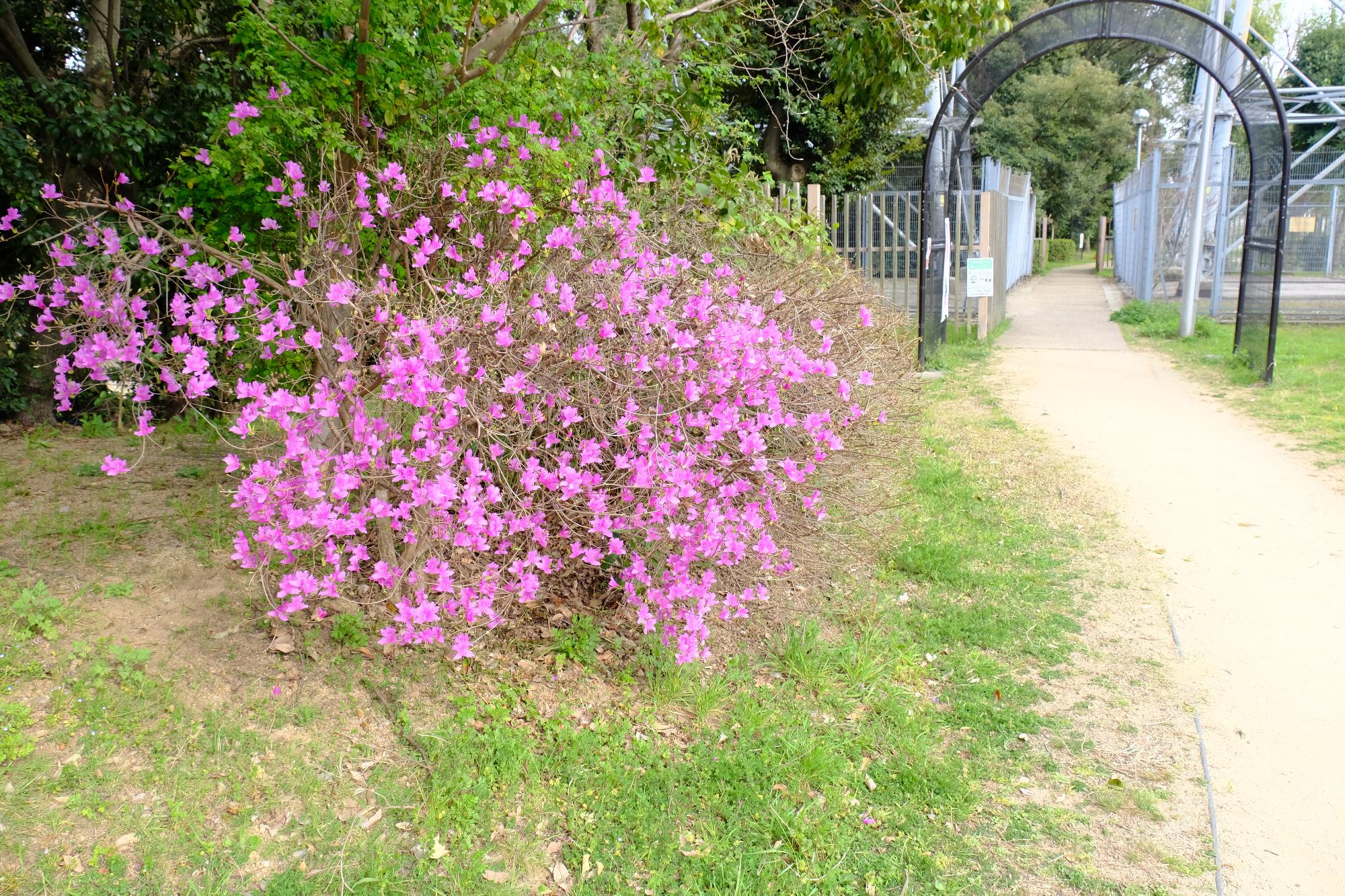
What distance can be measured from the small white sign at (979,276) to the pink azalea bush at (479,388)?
899 cm

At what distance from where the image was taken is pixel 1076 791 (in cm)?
320

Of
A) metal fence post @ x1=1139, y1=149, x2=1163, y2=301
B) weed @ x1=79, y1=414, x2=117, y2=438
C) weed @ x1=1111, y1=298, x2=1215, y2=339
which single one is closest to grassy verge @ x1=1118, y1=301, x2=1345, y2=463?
weed @ x1=1111, y1=298, x2=1215, y2=339

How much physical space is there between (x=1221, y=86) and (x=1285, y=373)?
10.8 feet

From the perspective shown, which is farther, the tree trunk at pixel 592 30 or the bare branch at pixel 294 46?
the tree trunk at pixel 592 30

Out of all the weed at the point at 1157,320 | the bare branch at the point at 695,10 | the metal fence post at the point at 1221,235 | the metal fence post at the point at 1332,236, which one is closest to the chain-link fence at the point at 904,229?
the weed at the point at 1157,320

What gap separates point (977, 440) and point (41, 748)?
6.48 metres

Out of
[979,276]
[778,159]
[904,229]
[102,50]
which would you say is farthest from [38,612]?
[904,229]

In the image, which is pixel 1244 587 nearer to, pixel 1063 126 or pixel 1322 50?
pixel 1063 126

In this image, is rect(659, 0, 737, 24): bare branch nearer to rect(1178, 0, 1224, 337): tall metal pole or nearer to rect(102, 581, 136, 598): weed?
rect(102, 581, 136, 598): weed

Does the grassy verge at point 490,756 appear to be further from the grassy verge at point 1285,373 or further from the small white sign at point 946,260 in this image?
the small white sign at point 946,260

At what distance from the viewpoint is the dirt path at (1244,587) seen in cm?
302

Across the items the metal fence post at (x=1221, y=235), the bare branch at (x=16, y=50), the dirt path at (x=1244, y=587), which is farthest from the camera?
the metal fence post at (x=1221, y=235)

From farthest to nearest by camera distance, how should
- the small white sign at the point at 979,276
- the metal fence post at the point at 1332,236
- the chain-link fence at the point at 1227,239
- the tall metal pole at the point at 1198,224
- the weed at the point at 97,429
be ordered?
the metal fence post at the point at 1332,236, the chain-link fence at the point at 1227,239, the tall metal pole at the point at 1198,224, the small white sign at the point at 979,276, the weed at the point at 97,429

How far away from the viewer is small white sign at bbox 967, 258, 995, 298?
12.4 meters
